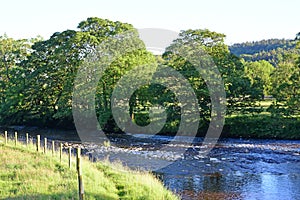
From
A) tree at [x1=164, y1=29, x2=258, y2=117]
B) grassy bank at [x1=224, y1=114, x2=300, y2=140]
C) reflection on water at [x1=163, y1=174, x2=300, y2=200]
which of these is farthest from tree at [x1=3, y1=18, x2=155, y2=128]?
reflection on water at [x1=163, y1=174, x2=300, y2=200]

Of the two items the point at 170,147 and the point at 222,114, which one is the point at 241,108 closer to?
the point at 222,114

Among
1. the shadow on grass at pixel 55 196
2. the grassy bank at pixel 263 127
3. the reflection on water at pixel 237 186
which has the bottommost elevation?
the reflection on water at pixel 237 186

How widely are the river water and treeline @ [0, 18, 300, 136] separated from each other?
3.29 meters

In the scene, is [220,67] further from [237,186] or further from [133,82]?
[237,186]

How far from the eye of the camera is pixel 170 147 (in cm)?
2392

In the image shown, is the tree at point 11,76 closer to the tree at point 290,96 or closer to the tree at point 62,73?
the tree at point 62,73

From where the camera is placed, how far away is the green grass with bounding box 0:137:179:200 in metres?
10.3

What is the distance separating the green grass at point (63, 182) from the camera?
1032 cm

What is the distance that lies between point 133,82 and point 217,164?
14.5m

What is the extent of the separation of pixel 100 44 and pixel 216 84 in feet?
35.7

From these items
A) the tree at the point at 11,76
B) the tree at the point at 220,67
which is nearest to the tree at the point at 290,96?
the tree at the point at 220,67

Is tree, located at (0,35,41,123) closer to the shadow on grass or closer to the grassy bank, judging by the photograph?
the grassy bank

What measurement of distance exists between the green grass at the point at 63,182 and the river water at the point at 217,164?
191cm

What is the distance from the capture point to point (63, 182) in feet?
37.0
